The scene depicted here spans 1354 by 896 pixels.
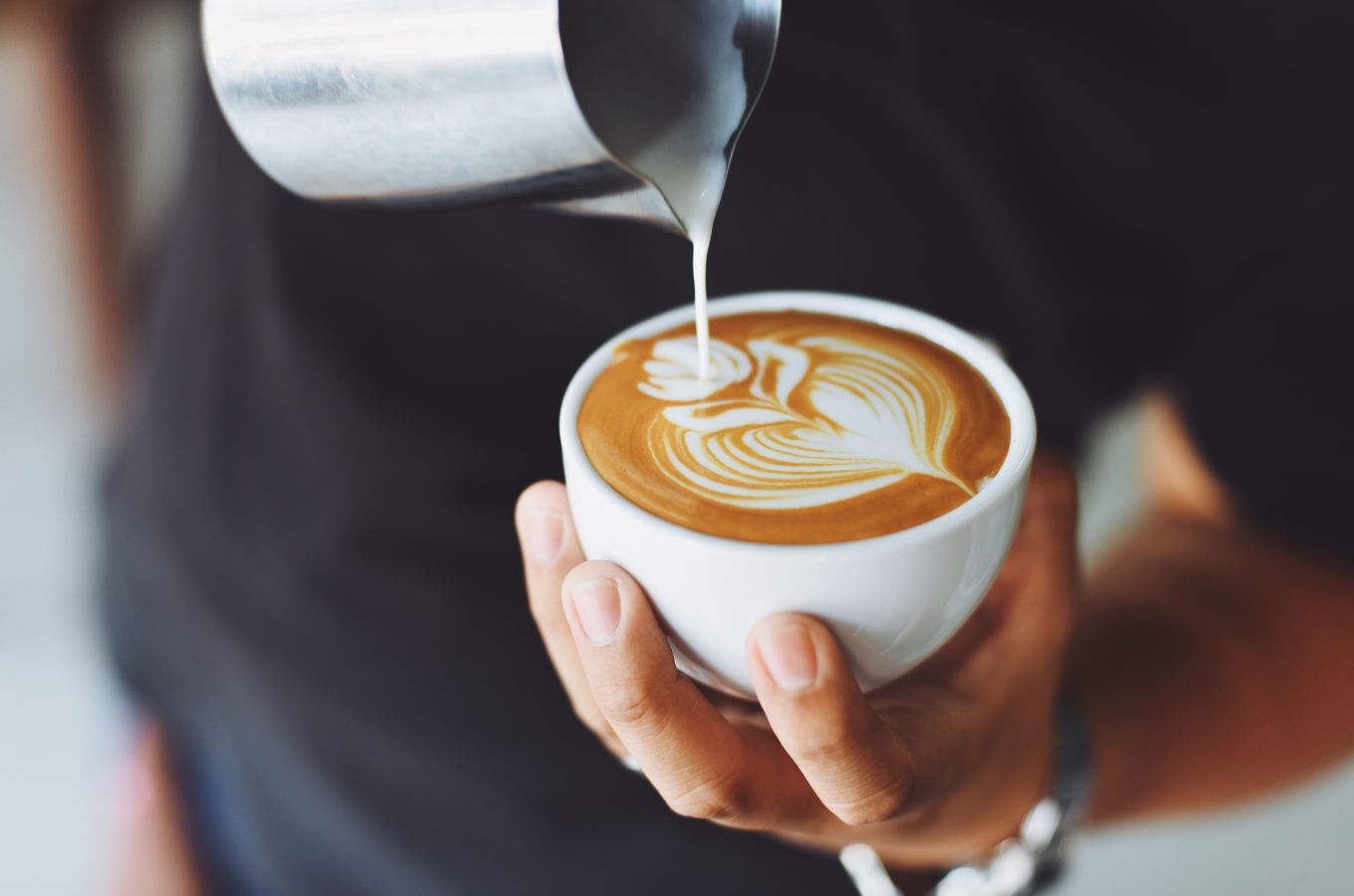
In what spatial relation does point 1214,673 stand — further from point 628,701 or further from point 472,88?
point 472,88

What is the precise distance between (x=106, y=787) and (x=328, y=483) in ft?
1.78

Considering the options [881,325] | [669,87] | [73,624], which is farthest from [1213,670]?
[73,624]

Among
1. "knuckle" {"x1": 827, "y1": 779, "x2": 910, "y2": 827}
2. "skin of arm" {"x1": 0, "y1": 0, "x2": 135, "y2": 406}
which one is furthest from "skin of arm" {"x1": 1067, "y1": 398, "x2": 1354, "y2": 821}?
"skin of arm" {"x1": 0, "y1": 0, "x2": 135, "y2": 406}

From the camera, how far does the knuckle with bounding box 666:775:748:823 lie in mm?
571

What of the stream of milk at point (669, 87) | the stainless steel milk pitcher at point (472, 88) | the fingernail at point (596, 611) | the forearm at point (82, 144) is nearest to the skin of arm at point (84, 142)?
the forearm at point (82, 144)

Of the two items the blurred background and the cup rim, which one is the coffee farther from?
the blurred background

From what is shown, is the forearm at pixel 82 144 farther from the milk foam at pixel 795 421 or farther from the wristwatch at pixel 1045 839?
the wristwatch at pixel 1045 839

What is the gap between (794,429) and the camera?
639 mm

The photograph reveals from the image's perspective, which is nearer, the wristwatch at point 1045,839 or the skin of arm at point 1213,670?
the wristwatch at point 1045,839

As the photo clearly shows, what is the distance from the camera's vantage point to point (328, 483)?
3.28 feet

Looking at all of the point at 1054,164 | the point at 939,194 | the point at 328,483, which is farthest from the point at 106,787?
the point at 1054,164

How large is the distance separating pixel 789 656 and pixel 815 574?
41 mm

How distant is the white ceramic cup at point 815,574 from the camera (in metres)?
0.52

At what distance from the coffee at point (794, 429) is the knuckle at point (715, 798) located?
139mm
